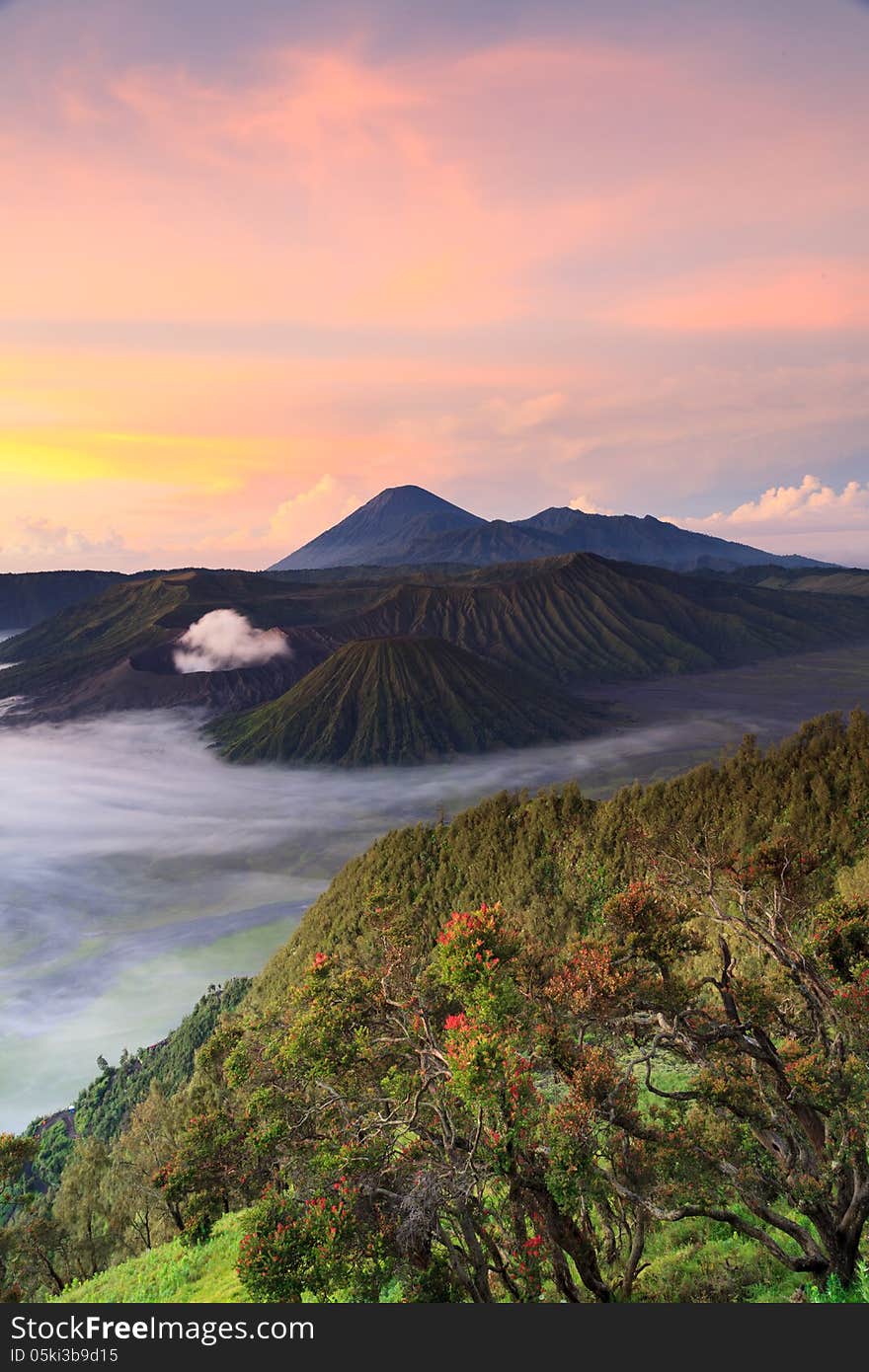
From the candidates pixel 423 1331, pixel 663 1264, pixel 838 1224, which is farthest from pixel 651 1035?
pixel 423 1331

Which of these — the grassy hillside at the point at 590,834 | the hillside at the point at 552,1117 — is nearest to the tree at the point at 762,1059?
the hillside at the point at 552,1117

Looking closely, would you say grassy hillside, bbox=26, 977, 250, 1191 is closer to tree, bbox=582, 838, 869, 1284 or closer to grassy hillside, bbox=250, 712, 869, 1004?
grassy hillside, bbox=250, 712, 869, 1004

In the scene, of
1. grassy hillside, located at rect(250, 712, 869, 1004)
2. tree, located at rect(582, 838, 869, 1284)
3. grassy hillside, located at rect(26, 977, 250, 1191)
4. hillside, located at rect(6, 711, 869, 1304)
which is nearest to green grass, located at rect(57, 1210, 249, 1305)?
hillside, located at rect(6, 711, 869, 1304)

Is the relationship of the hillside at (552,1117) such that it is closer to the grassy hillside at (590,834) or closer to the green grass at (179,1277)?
the green grass at (179,1277)

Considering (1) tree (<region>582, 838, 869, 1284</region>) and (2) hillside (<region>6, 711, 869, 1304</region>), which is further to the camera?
(1) tree (<region>582, 838, 869, 1284</region>)

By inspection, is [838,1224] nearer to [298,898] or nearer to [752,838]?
[752,838]

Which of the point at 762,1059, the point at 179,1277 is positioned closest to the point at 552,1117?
the point at 762,1059

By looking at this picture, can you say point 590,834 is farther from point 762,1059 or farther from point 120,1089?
point 120,1089

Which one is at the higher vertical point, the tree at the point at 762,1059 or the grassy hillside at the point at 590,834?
the tree at the point at 762,1059

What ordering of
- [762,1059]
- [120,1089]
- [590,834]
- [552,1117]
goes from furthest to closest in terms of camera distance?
[120,1089] → [590,834] → [762,1059] → [552,1117]
